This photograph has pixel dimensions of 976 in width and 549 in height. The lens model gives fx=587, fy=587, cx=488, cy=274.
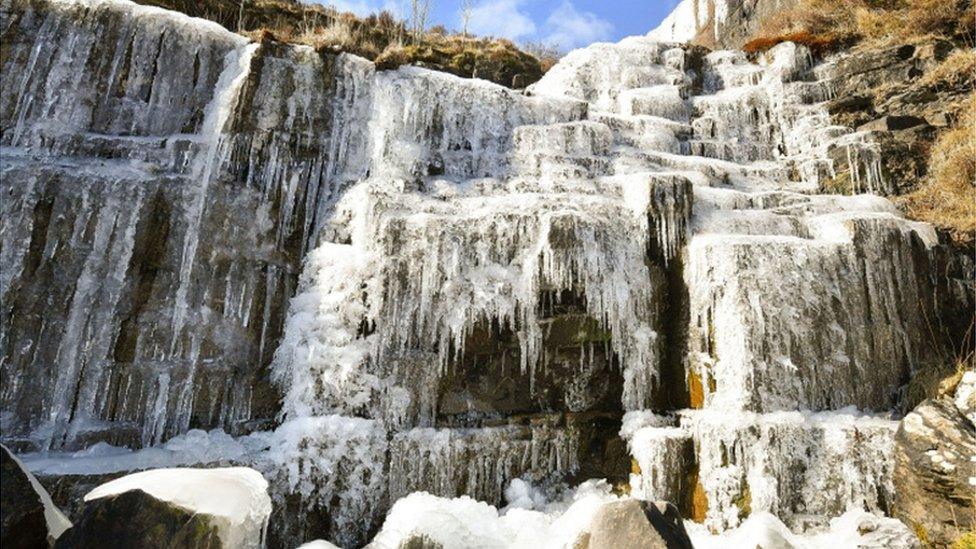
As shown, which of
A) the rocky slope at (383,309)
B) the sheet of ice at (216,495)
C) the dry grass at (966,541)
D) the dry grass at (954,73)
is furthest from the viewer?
the dry grass at (954,73)

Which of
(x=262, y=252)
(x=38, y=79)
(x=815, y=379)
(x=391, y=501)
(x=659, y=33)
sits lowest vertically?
(x=391, y=501)

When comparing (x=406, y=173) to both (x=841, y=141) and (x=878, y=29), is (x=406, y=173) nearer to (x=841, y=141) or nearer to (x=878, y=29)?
(x=841, y=141)

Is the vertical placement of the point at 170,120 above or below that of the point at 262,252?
above

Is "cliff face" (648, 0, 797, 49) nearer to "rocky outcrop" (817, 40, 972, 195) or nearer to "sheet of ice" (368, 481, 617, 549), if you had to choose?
"rocky outcrop" (817, 40, 972, 195)

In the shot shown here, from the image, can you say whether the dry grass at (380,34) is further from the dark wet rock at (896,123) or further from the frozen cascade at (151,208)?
the dark wet rock at (896,123)

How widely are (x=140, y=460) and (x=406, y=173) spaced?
17.4 ft

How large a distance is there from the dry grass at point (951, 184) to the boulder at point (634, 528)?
26.2 feet

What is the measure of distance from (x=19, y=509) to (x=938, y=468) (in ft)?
22.4

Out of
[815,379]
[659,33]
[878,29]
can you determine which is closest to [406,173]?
[815,379]

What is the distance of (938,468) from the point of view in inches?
203

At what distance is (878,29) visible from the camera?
14258 mm

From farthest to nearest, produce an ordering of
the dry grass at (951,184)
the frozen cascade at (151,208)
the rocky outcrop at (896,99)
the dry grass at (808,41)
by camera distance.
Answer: the dry grass at (808,41) < the rocky outcrop at (896,99) < the dry grass at (951,184) < the frozen cascade at (151,208)

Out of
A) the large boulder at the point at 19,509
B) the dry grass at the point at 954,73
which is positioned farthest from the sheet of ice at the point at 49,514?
the dry grass at the point at 954,73

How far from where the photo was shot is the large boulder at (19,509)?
3.17 metres
